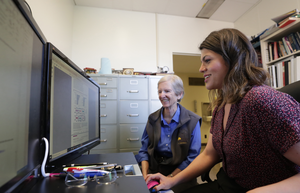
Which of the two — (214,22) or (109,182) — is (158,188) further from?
(214,22)

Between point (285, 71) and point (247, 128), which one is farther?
point (285, 71)

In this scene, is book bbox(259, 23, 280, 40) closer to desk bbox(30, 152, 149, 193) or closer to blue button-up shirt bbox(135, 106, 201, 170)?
blue button-up shirt bbox(135, 106, 201, 170)

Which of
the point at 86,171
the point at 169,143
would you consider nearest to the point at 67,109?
the point at 86,171

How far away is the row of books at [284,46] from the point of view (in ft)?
5.91

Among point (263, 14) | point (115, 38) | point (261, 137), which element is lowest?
point (261, 137)

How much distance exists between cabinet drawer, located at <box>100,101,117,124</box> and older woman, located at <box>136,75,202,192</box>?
77cm

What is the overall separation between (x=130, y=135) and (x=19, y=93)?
5.84 feet

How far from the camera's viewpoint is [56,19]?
1973 mm

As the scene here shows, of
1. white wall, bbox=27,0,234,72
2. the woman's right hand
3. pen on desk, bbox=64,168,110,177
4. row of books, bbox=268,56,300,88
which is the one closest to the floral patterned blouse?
the woman's right hand

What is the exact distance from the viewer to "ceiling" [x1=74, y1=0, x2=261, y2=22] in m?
2.66

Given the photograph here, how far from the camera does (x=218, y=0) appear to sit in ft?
8.52

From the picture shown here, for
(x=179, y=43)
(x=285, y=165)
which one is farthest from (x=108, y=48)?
(x=285, y=165)

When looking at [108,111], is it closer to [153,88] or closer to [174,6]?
[153,88]

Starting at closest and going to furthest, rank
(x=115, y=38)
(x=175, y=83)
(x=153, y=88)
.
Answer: (x=175, y=83), (x=153, y=88), (x=115, y=38)
